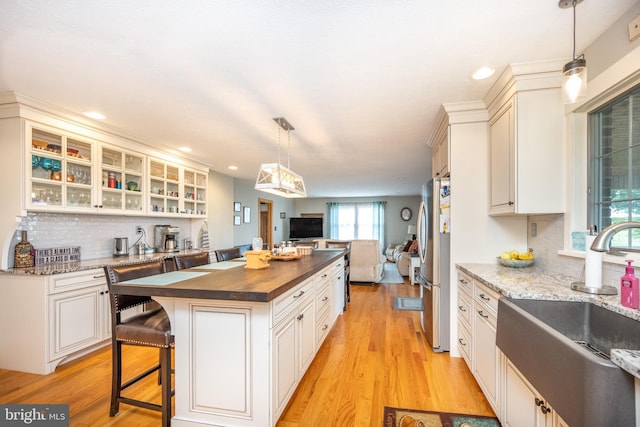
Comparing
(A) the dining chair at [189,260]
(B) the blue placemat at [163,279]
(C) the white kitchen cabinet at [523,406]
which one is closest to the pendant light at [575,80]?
(C) the white kitchen cabinet at [523,406]

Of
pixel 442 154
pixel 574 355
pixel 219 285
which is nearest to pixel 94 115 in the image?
pixel 219 285

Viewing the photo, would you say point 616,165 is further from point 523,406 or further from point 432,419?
point 432,419

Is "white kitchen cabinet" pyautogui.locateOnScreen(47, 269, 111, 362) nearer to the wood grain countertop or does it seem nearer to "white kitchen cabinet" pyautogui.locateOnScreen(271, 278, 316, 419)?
the wood grain countertop

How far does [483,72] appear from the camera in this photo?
200 centimetres

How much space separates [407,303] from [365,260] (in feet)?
4.91

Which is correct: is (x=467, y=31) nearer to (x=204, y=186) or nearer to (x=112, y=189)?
(x=112, y=189)

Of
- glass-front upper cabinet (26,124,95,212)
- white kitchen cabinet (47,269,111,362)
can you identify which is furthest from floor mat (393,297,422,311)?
glass-front upper cabinet (26,124,95,212)

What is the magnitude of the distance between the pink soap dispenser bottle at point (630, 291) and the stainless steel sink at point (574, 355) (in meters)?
0.07

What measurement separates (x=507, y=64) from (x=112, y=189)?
12.8ft

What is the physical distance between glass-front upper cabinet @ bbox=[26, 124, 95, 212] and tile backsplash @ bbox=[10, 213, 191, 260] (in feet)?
0.90

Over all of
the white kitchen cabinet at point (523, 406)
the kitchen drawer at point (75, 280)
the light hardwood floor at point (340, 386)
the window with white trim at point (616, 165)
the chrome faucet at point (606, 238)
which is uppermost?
the window with white trim at point (616, 165)

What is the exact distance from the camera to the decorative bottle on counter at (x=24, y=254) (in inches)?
103

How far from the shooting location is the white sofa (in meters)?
5.80

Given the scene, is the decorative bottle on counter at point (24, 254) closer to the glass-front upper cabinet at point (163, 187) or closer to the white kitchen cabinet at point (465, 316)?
the glass-front upper cabinet at point (163, 187)
